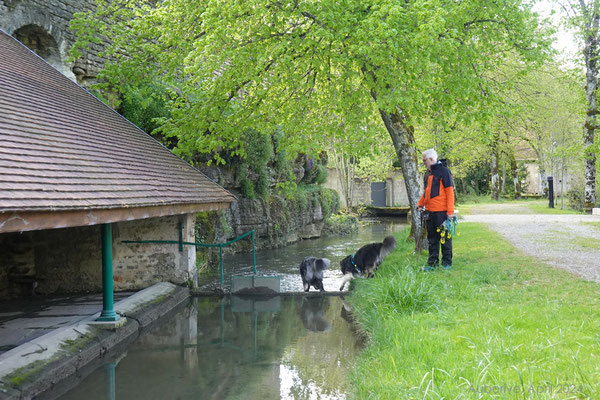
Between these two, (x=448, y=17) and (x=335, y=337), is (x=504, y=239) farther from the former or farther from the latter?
(x=335, y=337)

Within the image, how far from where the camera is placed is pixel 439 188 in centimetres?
845

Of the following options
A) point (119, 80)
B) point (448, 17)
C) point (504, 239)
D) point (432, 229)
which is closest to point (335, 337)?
point (432, 229)

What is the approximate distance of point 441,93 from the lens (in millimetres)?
9922

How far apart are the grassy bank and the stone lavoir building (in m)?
3.28

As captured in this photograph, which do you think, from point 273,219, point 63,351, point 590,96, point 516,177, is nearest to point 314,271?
point 63,351

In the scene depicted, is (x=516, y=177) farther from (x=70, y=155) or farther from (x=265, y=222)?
(x=70, y=155)

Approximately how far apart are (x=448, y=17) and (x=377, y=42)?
213 centimetres

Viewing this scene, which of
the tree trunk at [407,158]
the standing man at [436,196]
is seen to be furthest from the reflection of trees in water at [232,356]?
the tree trunk at [407,158]

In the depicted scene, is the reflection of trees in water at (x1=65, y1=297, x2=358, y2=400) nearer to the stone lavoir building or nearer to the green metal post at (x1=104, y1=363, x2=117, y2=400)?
the green metal post at (x1=104, y1=363, x2=117, y2=400)

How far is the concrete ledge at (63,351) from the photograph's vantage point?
4.70m

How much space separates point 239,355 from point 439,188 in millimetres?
4367

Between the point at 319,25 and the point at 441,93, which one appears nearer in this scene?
the point at 319,25

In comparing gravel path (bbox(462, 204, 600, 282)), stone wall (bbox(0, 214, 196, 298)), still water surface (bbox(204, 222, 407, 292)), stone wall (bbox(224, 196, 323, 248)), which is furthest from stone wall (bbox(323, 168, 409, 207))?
stone wall (bbox(0, 214, 196, 298))

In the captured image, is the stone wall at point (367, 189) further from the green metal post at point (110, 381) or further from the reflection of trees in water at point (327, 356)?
the green metal post at point (110, 381)
